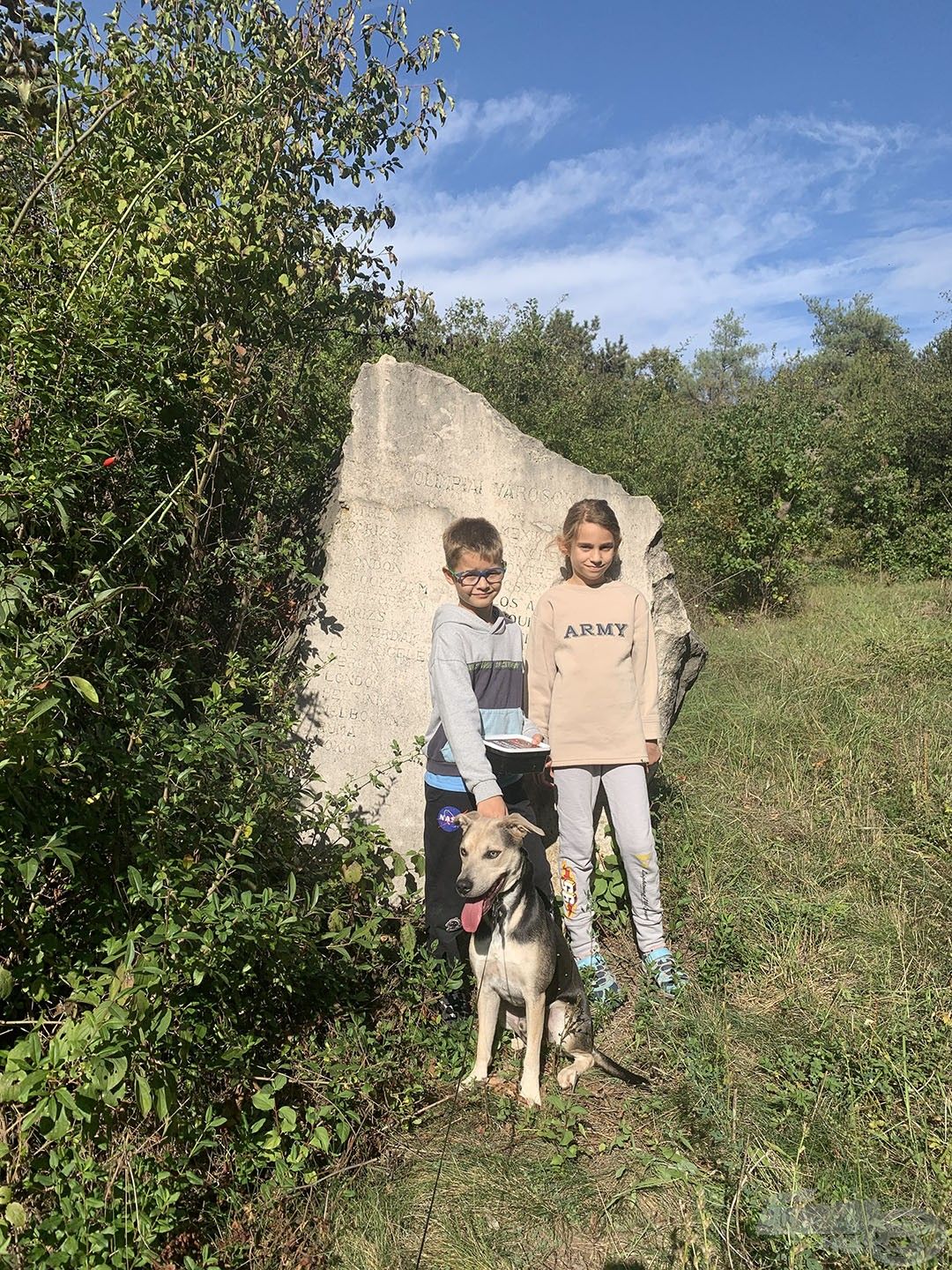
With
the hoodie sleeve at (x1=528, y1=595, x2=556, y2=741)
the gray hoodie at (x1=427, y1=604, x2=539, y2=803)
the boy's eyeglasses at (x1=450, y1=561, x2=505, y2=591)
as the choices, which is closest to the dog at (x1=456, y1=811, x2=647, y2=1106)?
the gray hoodie at (x1=427, y1=604, x2=539, y2=803)

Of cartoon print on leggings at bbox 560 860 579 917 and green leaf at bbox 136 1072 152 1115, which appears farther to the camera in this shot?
cartoon print on leggings at bbox 560 860 579 917

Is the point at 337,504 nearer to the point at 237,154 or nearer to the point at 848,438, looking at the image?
the point at 237,154

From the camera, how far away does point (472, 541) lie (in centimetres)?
389

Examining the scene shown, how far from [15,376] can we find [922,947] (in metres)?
4.07

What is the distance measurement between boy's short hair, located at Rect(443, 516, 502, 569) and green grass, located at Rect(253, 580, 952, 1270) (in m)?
1.92

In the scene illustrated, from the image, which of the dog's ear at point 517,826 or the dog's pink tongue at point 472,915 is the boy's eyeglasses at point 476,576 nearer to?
the dog's ear at point 517,826

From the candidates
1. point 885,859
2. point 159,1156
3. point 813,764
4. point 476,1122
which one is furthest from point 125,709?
point 813,764

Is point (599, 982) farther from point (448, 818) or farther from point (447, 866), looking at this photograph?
point (448, 818)

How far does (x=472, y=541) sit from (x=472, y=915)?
166 cm

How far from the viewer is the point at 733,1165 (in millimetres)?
2729

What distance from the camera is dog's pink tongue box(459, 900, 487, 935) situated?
3023 mm

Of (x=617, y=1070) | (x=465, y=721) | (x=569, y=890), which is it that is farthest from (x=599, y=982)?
(x=465, y=721)

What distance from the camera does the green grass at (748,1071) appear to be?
8.38ft

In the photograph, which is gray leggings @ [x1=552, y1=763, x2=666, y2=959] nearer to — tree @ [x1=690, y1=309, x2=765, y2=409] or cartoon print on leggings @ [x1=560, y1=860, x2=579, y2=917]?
cartoon print on leggings @ [x1=560, y1=860, x2=579, y2=917]
